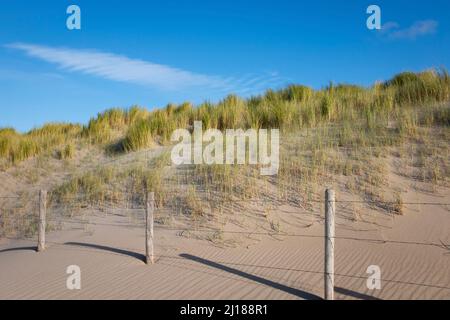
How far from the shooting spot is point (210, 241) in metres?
9.09

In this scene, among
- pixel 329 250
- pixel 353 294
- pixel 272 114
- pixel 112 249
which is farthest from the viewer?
pixel 272 114

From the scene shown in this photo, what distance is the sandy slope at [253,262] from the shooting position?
6.87m

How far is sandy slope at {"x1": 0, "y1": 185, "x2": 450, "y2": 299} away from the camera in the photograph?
22.5ft

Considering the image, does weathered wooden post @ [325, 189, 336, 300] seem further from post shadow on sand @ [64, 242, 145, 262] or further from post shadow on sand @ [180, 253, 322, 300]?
post shadow on sand @ [64, 242, 145, 262]

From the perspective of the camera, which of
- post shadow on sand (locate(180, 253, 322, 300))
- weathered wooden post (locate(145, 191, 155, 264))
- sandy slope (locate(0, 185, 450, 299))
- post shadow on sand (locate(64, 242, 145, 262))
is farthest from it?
post shadow on sand (locate(64, 242, 145, 262))

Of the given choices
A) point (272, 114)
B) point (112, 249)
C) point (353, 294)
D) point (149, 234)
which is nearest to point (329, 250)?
point (353, 294)

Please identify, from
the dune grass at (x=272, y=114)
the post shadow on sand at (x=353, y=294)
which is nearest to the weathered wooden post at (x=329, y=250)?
the post shadow on sand at (x=353, y=294)

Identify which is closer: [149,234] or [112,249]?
[149,234]

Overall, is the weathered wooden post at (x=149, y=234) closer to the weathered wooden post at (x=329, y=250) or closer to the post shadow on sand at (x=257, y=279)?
the post shadow on sand at (x=257, y=279)

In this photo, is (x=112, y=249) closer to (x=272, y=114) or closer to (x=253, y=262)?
(x=253, y=262)

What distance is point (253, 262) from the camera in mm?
8016

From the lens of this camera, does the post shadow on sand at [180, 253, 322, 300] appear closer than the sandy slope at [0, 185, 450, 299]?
Yes

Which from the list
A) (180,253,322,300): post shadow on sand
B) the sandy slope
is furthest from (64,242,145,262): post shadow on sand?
(180,253,322,300): post shadow on sand
